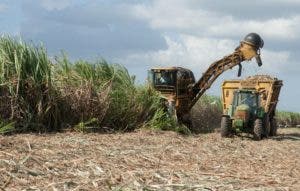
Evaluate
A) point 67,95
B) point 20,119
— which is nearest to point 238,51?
point 67,95

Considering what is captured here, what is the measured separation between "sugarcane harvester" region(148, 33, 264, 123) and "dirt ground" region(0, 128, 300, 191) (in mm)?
10121

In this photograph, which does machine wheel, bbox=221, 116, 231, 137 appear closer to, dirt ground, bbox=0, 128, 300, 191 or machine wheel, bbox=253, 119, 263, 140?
machine wheel, bbox=253, 119, 263, 140

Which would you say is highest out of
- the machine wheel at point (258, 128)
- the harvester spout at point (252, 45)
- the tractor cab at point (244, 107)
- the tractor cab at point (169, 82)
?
the harvester spout at point (252, 45)

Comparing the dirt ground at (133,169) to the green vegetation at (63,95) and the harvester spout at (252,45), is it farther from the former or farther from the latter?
the harvester spout at (252,45)

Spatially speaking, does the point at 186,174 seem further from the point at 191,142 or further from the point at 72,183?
the point at 191,142

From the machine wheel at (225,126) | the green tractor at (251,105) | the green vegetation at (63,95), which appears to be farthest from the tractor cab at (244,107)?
the green vegetation at (63,95)

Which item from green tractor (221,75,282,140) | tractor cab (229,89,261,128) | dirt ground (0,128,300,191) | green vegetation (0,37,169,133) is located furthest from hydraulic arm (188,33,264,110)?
dirt ground (0,128,300,191)

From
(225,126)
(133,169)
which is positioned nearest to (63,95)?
(225,126)

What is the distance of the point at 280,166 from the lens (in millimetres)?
10086

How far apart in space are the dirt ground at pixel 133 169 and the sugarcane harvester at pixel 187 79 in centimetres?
1012

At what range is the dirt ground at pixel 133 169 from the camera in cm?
670

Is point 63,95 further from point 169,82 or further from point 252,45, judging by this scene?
point 252,45

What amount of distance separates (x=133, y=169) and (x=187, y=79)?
15010 millimetres

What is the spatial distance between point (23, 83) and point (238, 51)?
933cm
